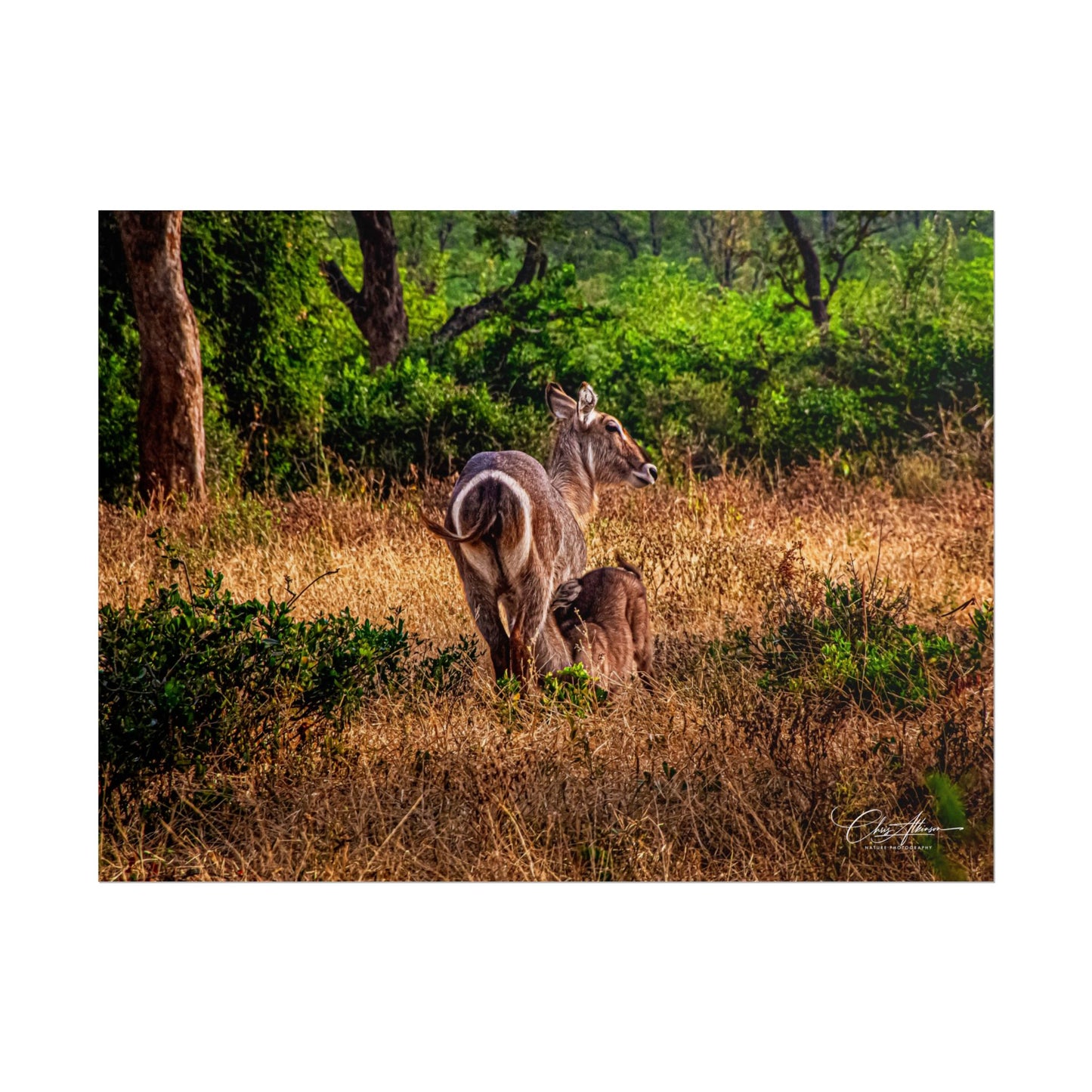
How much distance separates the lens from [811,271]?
660 cm

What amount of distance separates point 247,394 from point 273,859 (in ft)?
8.49

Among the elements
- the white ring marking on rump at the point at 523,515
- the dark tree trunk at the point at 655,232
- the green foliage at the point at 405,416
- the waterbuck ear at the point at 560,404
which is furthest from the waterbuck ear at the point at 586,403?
the dark tree trunk at the point at 655,232

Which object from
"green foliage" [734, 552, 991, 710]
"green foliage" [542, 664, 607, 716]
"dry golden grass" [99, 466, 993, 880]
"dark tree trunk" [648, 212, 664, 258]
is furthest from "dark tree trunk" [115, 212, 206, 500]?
"green foliage" [734, 552, 991, 710]

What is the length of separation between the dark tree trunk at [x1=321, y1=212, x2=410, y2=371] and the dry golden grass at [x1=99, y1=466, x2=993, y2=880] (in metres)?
1.13

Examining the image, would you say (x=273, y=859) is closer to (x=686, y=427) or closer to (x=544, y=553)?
(x=544, y=553)

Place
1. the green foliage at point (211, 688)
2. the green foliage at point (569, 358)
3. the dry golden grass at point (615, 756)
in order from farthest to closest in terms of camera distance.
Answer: the green foliage at point (569, 358), the green foliage at point (211, 688), the dry golden grass at point (615, 756)

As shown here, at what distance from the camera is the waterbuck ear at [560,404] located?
6.54m

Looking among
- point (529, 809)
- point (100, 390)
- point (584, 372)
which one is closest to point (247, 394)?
point (100, 390)

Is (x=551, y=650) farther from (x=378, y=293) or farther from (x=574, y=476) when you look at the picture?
(x=378, y=293)

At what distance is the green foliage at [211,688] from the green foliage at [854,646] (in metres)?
1.97

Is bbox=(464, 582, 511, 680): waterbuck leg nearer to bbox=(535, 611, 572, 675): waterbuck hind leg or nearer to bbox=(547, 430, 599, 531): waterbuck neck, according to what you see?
bbox=(535, 611, 572, 675): waterbuck hind leg

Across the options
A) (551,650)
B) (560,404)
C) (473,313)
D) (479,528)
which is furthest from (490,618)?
(473,313)

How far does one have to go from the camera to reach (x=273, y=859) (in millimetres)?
5711
